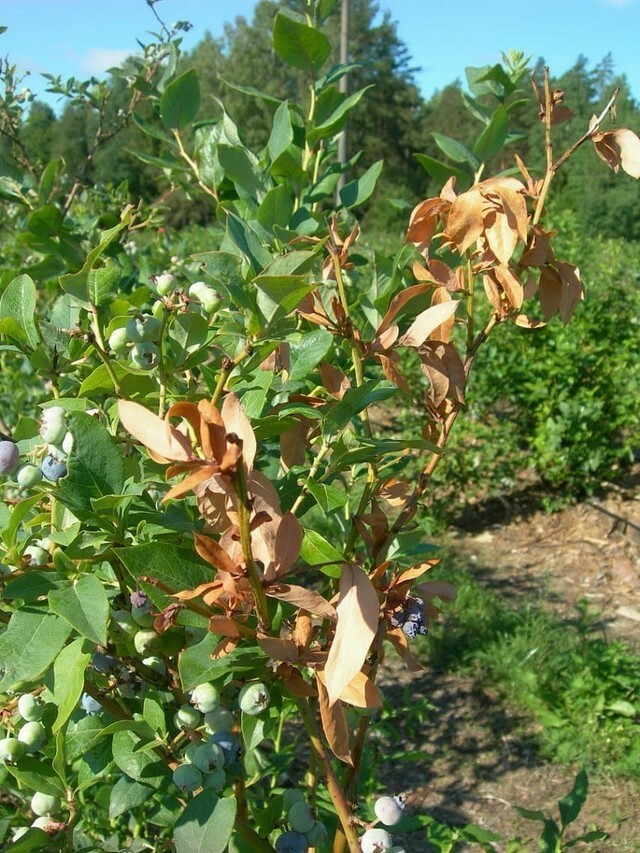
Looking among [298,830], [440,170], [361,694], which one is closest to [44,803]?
[298,830]

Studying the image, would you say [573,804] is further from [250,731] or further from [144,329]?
[144,329]

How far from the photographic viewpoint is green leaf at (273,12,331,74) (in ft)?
3.15

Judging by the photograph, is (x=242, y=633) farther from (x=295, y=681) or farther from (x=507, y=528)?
(x=507, y=528)

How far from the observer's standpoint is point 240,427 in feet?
1.58

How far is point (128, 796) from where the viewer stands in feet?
2.47

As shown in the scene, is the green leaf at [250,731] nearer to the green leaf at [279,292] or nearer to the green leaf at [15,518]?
the green leaf at [15,518]

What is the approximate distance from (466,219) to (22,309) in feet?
1.24

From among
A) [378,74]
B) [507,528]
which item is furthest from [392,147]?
[507,528]

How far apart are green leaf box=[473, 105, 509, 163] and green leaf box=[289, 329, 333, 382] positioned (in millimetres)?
427

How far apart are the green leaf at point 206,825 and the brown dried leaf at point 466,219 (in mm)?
482

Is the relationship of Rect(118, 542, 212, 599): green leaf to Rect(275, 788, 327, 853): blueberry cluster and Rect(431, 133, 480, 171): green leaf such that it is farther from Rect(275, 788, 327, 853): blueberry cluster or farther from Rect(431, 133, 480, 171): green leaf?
Rect(431, 133, 480, 171): green leaf

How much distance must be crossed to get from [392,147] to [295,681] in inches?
1047

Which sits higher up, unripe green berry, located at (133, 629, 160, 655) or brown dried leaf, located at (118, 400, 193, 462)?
brown dried leaf, located at (118, 400, 193, 462)

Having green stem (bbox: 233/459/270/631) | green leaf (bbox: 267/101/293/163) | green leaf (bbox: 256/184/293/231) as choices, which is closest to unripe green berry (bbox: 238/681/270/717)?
green stem (bbox: 233/459/270/631)
